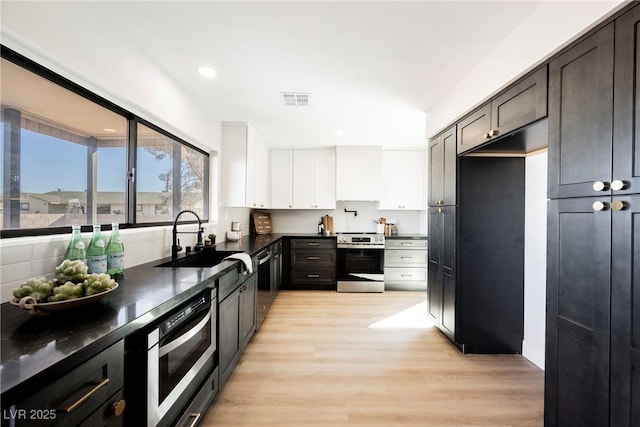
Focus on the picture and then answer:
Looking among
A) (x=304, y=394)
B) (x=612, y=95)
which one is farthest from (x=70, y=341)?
(x=612, y=95)

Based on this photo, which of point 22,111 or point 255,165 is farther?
point 255,165

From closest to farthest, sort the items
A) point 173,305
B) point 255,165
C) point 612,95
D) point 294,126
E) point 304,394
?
point 612,95 < point 173,305 < point 304,394 < point 294,126 < point 255,165

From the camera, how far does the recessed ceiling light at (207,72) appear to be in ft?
7.14

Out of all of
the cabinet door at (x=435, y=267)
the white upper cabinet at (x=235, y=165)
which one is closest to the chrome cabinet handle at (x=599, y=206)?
the cabinet door at (x=435, y=267)

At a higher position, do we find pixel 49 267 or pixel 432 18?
pixel 432 18

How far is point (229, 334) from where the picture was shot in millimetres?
1973

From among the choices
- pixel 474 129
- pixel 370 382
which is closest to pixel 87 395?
pixel 370 382

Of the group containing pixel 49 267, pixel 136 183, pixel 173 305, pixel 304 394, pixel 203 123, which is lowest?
pixel 304 394

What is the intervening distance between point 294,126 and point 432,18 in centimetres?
229

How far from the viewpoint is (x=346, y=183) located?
4785 millimetres

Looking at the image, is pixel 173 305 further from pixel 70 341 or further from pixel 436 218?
pixel 436 218

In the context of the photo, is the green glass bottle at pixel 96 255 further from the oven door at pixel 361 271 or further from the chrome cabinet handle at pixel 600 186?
the oven door at pixel 361 271

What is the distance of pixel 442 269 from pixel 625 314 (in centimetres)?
168

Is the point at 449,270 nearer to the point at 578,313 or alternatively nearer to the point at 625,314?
the point at 578,313
